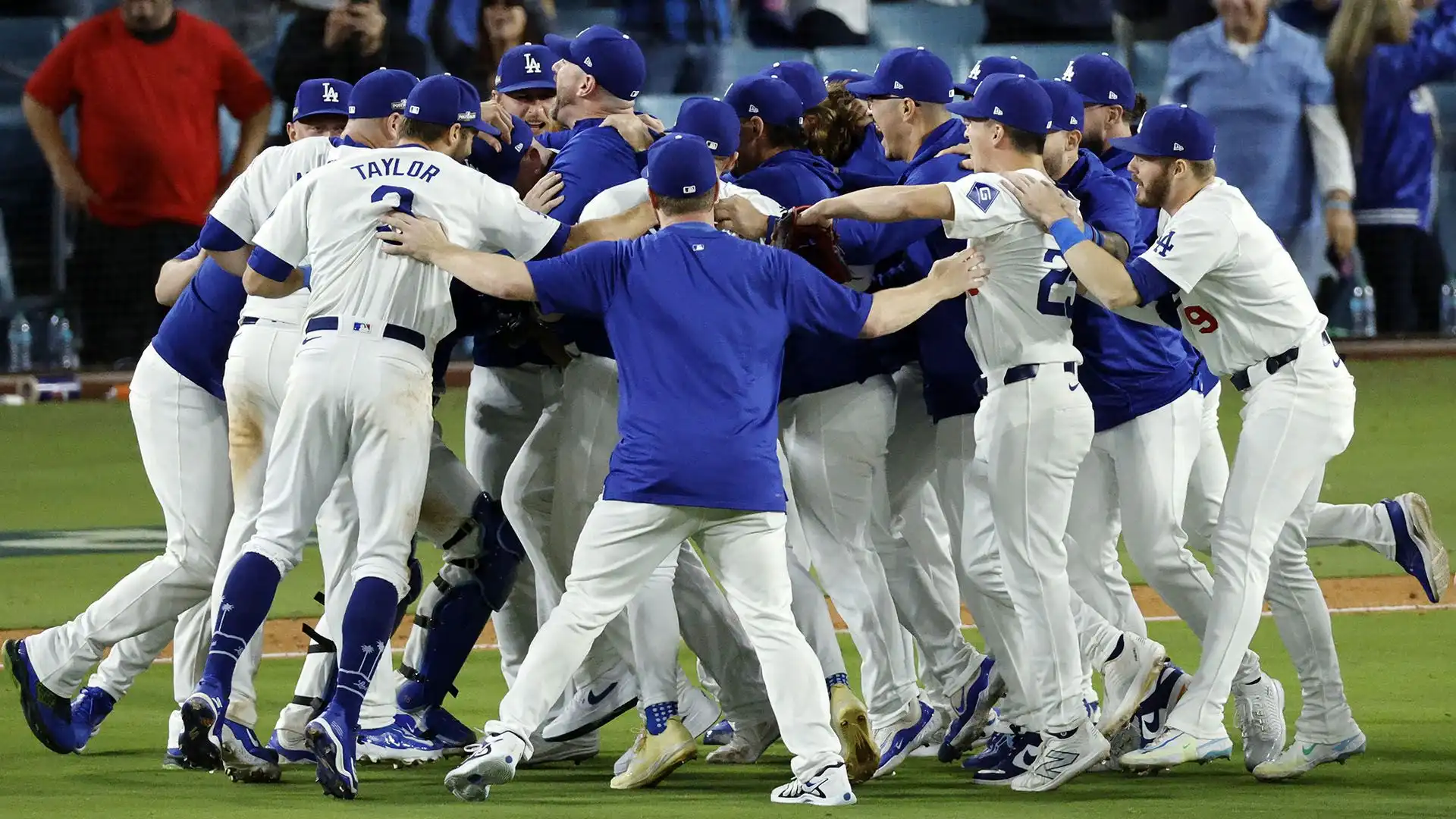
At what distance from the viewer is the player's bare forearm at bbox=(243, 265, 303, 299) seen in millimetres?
5699

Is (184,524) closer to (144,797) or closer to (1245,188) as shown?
(144,797)

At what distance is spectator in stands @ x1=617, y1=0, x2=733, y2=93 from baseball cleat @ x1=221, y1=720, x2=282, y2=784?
11.8m

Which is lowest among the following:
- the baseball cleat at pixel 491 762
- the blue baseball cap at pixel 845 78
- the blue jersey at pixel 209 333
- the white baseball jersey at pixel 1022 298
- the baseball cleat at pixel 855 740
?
the baseball cleat at pixel 855 740

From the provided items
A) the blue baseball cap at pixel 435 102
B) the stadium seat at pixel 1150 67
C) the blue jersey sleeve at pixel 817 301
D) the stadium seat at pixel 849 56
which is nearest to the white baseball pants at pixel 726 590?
the blue jersey sleeve at pixel 817 301

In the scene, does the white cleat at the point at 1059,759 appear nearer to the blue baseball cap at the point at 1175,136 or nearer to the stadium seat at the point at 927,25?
the blue baseball cap at the point at 1175,136

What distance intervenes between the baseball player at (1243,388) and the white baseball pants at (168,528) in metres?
2.54

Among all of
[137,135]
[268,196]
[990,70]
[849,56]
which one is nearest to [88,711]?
[268,196]

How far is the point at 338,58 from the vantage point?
16.9 m

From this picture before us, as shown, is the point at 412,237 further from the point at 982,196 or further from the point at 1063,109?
the point at 1063,109

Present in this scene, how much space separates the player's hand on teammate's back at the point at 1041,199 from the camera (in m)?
5.56

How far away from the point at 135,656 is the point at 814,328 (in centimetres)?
240

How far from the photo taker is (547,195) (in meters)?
6.04

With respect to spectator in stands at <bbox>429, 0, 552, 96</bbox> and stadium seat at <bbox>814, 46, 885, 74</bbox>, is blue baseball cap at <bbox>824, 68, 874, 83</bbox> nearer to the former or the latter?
spectator in stands at <bbox>429, 0, 552, 96</bbox>

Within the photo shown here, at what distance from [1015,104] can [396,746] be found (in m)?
2.53
